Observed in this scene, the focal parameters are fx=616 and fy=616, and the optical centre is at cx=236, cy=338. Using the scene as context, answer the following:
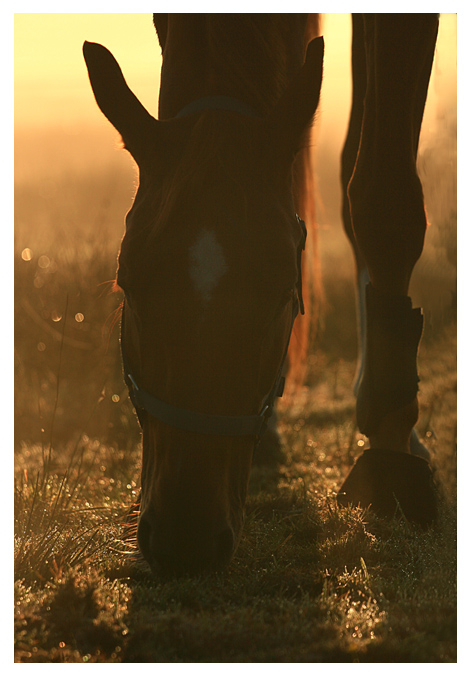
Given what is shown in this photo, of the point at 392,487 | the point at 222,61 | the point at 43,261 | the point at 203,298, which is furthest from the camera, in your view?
the point at 43,261

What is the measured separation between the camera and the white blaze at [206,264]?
69.4 inches

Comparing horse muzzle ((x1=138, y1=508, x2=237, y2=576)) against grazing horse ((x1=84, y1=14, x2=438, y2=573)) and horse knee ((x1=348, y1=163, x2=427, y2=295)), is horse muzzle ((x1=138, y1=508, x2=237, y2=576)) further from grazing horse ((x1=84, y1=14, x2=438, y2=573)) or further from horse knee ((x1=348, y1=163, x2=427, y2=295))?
horse knee ((x1=348, y1=163, x2=427, y2=295))

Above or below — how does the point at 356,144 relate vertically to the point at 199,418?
above

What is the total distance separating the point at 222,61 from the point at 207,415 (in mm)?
1263

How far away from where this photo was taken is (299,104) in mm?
2051

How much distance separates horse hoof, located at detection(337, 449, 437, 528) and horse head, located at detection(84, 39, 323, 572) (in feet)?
2.81

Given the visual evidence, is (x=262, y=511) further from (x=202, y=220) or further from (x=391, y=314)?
(x=202, y=220)

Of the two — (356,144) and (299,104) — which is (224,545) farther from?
(356,144)

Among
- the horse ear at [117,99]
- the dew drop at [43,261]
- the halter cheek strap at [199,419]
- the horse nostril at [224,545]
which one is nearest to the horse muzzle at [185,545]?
the horse nostril at [224,545]

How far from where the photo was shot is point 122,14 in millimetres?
2637

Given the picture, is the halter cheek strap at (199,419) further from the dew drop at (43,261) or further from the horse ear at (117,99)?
the dew drop at (43,261)

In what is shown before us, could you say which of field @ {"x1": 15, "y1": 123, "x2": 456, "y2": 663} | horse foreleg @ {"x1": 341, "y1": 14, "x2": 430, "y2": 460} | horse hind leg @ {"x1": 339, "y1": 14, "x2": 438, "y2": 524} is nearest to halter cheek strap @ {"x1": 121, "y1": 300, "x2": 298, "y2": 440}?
field @ {"x1": 15, "y1": 123, "x2": 456, "y2": 663}

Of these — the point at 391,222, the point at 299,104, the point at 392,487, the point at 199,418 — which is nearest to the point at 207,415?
the point at 199,418
